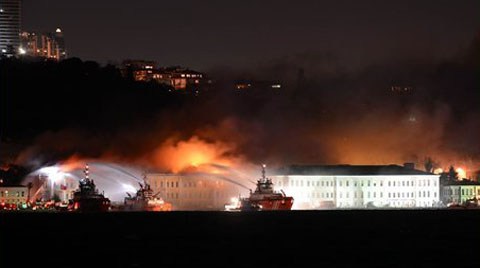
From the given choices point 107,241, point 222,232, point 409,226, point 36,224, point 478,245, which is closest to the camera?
point 478,245

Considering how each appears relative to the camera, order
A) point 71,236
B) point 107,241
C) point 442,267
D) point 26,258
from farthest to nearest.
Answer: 1. point 71,236
2. point 107,241
3. point 26,258
4. point 442,267

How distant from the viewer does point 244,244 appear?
132500mm

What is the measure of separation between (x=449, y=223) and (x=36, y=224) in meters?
72.3

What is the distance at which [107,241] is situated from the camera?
453 feet

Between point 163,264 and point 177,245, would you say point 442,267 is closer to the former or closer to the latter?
point 163,264

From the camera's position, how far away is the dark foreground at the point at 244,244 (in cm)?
10731

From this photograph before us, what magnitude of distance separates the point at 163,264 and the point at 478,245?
136 ft

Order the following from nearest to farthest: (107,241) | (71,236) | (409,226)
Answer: (107,241) < (71,236) < (409,226)

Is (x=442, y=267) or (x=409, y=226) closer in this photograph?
(x=442, y=267)

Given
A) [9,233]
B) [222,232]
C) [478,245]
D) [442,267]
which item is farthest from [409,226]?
[442,267]

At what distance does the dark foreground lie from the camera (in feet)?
352

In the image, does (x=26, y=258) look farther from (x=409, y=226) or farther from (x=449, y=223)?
(x=449, y=223)

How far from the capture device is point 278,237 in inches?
5719

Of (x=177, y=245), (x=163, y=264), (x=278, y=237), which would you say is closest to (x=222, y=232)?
(x=278, y=237)
